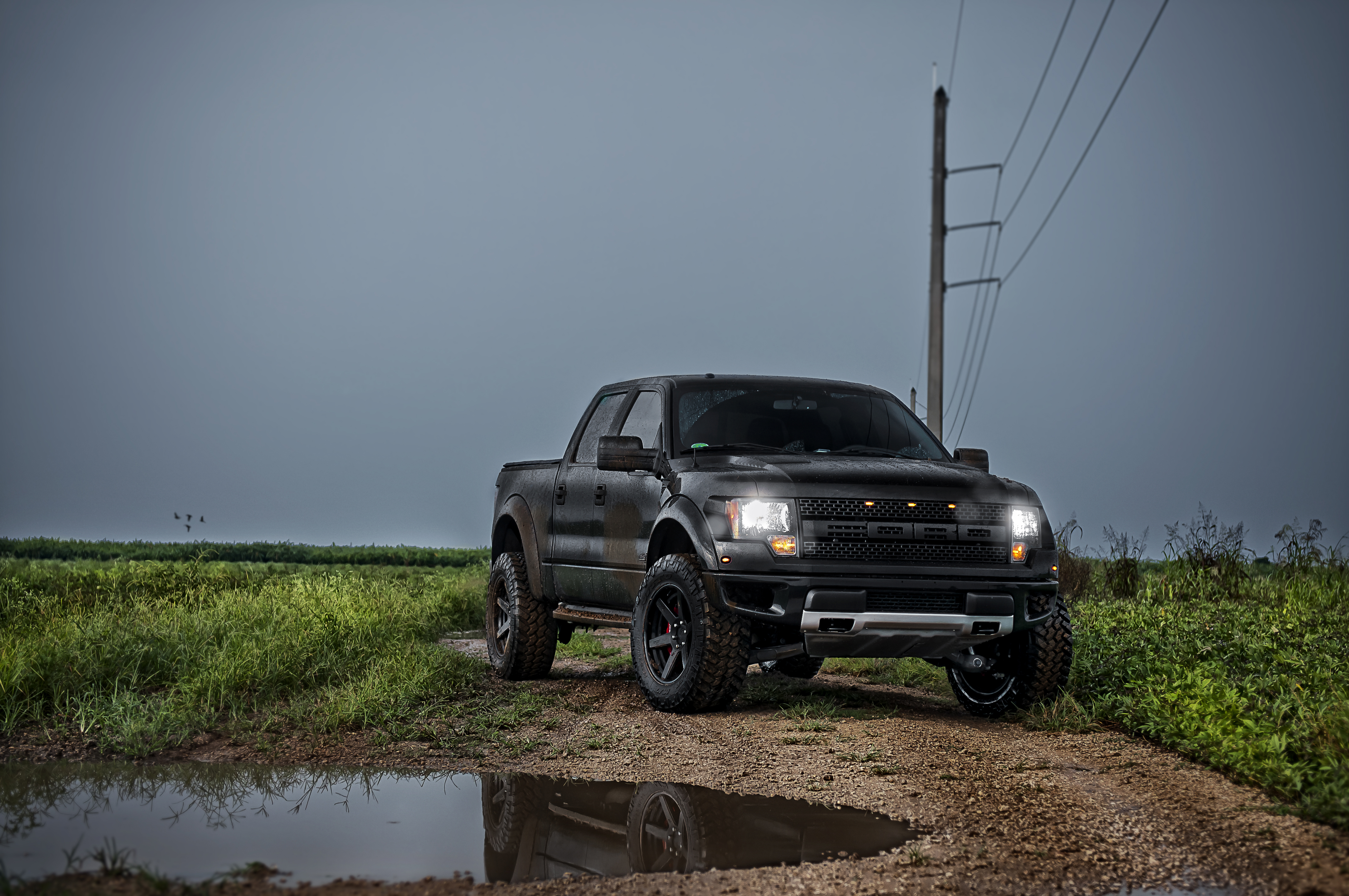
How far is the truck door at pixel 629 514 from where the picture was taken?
7.91 m

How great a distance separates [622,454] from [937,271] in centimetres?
974

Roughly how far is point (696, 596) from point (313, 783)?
242 cm

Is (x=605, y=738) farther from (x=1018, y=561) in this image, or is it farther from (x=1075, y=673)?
(x=1075, y=673)

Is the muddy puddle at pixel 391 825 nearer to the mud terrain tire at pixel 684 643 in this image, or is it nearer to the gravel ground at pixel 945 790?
the gravel ground at pixel 945 790

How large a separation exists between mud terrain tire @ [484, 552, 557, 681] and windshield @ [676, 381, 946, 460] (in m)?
2.34

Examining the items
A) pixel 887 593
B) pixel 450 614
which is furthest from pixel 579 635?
pixel 887 593

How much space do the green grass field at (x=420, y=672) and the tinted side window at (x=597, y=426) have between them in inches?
73.9

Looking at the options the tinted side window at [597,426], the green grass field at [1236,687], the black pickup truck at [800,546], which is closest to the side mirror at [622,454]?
the black pickup truck at [800,546]

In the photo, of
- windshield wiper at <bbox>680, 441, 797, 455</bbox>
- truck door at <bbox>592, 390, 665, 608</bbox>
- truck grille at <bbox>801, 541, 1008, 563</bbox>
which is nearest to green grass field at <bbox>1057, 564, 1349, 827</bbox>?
truck grille at <bbox>801, 541, 1008, 563</bbox>

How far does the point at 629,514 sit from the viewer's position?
320 inches

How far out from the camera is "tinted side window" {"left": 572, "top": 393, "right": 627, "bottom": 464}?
9.01 m

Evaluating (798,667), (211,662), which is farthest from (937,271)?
(211,662)

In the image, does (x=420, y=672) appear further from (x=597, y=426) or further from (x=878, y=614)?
(x=878, y=614)

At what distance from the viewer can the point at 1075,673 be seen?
7.95m
